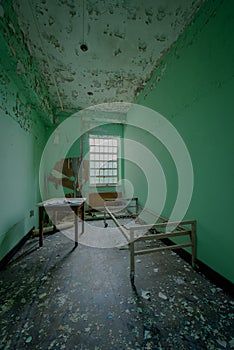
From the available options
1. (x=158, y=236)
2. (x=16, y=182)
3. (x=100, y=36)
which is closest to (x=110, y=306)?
(x=158, y=236)

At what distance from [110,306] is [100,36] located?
3.05 metres

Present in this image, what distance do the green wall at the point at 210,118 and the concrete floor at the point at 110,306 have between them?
410mm

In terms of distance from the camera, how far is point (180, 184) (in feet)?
6.66

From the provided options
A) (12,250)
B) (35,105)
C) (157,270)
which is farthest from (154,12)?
(12,250)

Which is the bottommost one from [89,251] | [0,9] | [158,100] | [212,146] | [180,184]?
[89,251]

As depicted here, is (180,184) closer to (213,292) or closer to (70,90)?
(213,292)

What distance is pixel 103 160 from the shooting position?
16.0ft

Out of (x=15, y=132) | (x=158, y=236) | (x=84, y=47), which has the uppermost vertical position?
(x=84, y=47)

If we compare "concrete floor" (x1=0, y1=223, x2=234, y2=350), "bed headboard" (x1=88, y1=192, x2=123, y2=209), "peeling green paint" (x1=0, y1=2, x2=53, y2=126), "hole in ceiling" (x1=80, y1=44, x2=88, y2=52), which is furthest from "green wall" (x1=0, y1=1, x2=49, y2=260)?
"bed headboard" (x1=88, y1=192, x2=123, y2=209)

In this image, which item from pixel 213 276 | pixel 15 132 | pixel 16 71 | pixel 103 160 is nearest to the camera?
pixel 213 276

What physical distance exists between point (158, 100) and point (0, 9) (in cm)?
221

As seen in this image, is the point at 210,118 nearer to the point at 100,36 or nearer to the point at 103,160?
the point at 100,36

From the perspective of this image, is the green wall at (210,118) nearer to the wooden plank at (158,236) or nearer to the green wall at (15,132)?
the wooden plank at (158,236)

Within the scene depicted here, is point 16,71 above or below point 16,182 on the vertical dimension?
above
